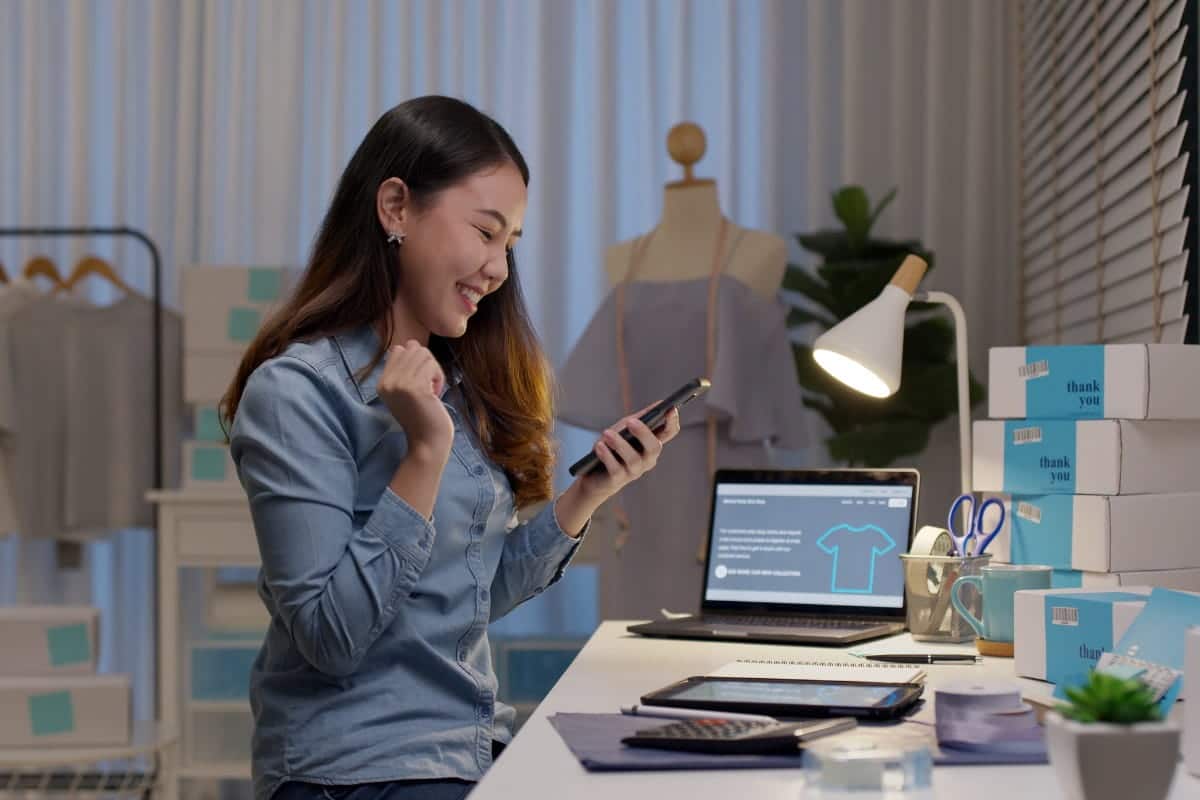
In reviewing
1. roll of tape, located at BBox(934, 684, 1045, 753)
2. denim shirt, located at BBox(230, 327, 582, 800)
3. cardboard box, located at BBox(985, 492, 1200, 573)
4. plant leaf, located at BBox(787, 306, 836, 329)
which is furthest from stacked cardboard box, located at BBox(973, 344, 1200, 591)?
plant leaf, located at BBox(787, 306, 836, 329)

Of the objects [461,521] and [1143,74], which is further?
[1143,74]

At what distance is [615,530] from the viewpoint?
3188mm

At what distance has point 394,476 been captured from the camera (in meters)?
1.38

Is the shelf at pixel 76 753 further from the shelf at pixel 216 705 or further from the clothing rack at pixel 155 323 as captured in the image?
the clothing rack at pixel 155 323

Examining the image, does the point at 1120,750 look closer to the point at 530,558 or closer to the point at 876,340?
the point at 530,558

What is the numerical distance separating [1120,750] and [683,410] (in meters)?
2.32

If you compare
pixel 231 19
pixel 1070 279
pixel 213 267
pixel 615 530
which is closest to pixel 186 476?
pixel 213 267

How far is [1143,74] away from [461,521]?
1.55 m

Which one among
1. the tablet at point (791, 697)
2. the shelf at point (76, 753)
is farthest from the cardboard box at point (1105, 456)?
the shelf at point (76, 753)

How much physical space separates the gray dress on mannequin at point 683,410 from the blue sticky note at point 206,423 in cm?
98

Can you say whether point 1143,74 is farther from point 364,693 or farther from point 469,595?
point 364,693

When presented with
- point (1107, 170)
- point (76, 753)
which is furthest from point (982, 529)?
point (76, 753)

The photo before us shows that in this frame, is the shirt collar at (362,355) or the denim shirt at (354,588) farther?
the shirt collar at (362,355)

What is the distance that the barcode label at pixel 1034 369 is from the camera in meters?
1.72
